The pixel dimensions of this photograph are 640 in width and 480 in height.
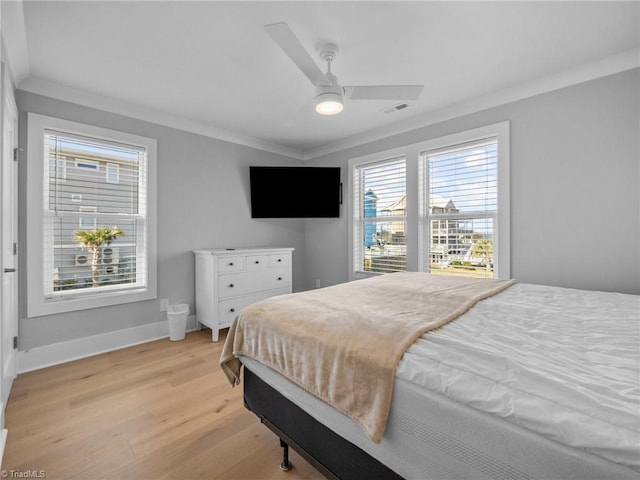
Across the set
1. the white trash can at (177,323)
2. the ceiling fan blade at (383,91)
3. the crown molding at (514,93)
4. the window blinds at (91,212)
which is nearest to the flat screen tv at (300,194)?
the crown molding at (514,93)

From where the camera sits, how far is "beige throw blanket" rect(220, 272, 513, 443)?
0.97 m

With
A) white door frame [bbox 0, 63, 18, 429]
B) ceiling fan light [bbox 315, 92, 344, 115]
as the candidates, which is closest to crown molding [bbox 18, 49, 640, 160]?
white door frame [bbox 0, 63, 18, 429]

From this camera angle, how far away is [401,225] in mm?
3629

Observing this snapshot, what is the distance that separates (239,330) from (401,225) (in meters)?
2.61

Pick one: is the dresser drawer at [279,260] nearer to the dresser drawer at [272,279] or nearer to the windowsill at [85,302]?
the dresser drawer at [272,279]

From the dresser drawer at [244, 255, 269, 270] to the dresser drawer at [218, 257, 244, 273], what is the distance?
8 cm

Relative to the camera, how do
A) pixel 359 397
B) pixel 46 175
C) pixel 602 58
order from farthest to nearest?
pixel 46 175 < pixel 602 58 < pixel 359 397

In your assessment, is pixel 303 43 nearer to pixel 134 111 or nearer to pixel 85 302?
pixel 134 111

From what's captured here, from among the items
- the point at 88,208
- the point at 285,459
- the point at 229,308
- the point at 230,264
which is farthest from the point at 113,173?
the point at 285,459

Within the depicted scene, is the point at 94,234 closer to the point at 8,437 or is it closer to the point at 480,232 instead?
the point at 8,437

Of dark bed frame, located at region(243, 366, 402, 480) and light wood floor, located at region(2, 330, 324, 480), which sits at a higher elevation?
dark bed frame, located at region(243, 366, 402, 480)

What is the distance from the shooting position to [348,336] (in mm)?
1111

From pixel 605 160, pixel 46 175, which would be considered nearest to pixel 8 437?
pixel 46 175

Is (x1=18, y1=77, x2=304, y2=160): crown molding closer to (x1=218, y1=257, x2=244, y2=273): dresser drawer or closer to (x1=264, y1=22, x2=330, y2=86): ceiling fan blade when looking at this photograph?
(x1=218, y1=257, x2=244, y2=273): dresser drawer
